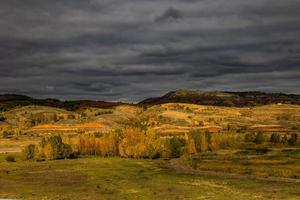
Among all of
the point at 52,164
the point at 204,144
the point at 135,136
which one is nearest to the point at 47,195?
the point at 52,164

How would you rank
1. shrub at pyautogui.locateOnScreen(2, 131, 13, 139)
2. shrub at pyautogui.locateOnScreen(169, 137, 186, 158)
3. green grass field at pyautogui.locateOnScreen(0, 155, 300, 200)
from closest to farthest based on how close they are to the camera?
green grass field at pyautogui.locateOnScreen(0, 155, 300, 200) < shrub at pyautogui.locateOnScreen(169, 137, 186, 158) < shrub at pyautogui.locateOnScreen(2, 131, 13, 139)

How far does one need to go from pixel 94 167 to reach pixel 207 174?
21.8m

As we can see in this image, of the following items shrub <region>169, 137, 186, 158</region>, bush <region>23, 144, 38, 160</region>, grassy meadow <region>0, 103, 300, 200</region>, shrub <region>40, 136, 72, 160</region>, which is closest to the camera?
grassy meadow <region>0, 103, 300, 200</region>

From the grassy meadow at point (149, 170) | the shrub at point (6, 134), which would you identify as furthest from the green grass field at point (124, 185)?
the shrub at point (6, 134)

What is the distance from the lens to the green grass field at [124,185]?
5297 cm

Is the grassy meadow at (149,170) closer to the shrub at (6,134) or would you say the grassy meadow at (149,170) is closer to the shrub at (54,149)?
the shrub at (54,149)

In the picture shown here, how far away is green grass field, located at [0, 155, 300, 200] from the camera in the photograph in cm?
5297

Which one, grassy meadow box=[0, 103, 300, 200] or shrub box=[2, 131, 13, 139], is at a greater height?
shrub box=[2, 131, 13, 139]

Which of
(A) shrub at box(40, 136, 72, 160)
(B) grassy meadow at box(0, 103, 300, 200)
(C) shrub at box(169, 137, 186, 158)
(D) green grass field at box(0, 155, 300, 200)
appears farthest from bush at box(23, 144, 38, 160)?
(C) shrub at box(169, 137, 186, 158)

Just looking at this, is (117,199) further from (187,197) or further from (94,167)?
(94,167)

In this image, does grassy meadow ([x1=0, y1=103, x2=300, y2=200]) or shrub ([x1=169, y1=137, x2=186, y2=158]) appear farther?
shrub ([x1=169, y1=137, x2=186, y2=158])

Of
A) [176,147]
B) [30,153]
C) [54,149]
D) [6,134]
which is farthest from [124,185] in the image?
[6,134]

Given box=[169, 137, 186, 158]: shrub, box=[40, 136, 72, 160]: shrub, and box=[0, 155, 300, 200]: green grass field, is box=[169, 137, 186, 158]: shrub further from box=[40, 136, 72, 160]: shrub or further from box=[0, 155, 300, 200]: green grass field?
box=[0, 155, 300, 200]: green grass field

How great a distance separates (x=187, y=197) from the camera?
2009 inches
